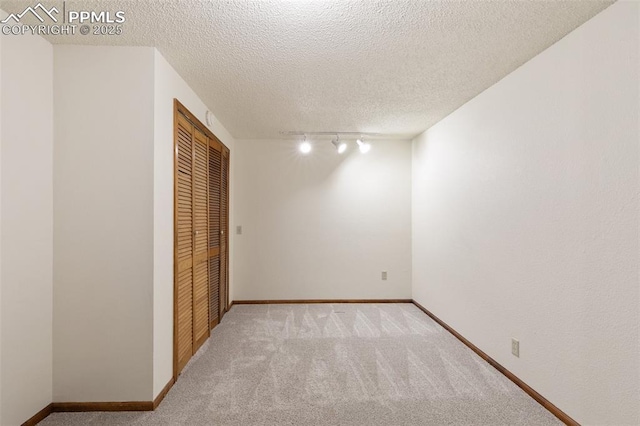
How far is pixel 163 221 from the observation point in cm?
228

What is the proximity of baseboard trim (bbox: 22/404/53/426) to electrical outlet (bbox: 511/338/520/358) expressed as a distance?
337 cm

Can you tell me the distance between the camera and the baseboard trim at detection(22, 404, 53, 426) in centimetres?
189

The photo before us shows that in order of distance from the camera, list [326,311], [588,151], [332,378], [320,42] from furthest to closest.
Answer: [326,311] → [332,378] → [320,42] → [588,151]

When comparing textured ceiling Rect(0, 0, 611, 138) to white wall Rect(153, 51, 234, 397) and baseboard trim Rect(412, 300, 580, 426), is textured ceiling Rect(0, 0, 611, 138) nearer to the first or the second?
white wall Rect(153, 51, 234, 397)

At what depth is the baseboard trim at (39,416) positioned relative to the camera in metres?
1.89

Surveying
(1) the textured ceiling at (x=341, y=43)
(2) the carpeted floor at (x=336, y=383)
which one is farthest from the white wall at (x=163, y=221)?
(2) the carpeted floor at (x=336, y=383)

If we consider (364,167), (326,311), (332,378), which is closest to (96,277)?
(332,378)

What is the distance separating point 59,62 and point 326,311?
12.3 feet

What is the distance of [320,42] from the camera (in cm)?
204

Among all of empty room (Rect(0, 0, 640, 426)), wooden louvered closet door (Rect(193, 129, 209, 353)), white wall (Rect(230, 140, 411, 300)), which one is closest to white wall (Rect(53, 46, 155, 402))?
empty room (Rect(0, 0, 640, 426))

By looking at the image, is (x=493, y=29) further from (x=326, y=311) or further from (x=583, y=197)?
(x=326, y=311)

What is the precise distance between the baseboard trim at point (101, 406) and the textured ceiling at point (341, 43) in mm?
2441

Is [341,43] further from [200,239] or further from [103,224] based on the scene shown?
[200,239]

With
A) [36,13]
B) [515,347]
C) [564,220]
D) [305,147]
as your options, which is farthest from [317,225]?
[36,13]
